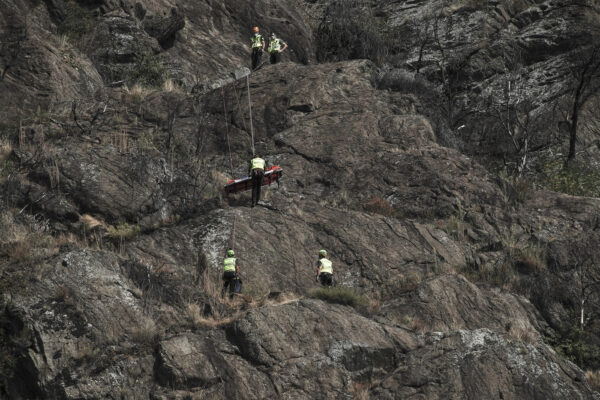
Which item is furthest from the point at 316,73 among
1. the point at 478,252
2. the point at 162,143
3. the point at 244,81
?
the point at 478,252

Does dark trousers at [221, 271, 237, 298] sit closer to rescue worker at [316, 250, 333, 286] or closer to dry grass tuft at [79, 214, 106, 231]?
rescue worker at [316, 250, 333, 286]

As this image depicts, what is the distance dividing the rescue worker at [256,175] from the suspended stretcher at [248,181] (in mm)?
275

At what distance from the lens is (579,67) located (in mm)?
29125

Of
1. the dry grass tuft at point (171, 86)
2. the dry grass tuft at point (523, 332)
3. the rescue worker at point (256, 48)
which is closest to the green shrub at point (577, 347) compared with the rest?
the dry grass tuft at point (523, 332)

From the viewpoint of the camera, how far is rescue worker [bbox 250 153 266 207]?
17.6 metres

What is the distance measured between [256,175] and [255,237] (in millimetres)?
1661

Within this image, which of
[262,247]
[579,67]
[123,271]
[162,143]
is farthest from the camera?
[579,67]

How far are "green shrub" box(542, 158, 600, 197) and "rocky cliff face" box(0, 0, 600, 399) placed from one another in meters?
3.53

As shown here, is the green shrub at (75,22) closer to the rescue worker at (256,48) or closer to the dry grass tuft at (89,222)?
the rescue worker at (256,48)

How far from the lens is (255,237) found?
1686 centimetres

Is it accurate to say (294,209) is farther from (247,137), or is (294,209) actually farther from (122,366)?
(122,366)

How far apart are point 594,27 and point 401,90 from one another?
11.8 m

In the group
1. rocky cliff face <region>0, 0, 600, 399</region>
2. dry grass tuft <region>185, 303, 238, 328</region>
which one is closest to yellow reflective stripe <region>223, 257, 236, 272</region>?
rocky cliff face <region>0, 0, 600, 399</region>

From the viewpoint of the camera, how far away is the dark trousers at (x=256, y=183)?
17.6m
